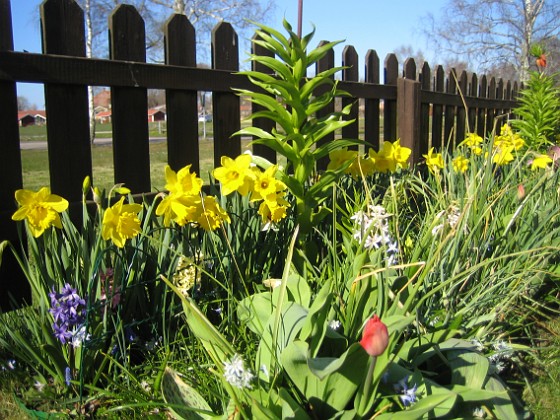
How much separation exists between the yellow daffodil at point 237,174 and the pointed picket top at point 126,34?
116 cm

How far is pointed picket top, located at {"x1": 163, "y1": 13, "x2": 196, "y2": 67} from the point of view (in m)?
2.94

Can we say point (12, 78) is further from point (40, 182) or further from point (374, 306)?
point (40, 182)

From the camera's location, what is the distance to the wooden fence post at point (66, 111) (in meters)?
2.45

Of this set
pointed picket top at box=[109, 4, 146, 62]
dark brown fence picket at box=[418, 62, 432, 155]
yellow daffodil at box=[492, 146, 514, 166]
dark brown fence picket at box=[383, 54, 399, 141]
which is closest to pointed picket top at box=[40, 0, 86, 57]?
pointed picket top at box=[109, 4, 146, 62]

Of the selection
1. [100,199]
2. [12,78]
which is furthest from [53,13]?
[100,199]

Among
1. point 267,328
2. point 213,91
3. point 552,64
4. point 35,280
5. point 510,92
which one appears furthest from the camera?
point 552,64

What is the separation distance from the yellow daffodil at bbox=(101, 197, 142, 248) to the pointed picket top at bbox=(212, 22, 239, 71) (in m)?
1.84

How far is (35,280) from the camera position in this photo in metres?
1.64

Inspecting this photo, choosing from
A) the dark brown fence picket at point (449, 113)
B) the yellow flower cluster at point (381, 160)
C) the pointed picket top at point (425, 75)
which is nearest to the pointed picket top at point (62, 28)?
the yellow flower cluster at point (381, 160)

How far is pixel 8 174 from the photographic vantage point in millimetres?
2334

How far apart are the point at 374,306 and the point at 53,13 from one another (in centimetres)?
193

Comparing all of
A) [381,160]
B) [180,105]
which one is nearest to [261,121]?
[180,105]

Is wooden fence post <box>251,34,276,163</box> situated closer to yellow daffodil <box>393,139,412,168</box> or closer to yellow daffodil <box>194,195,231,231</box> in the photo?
yellow daffodil <box>393,139,412,168</box>

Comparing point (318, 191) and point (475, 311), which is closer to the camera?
point (475, 311)
